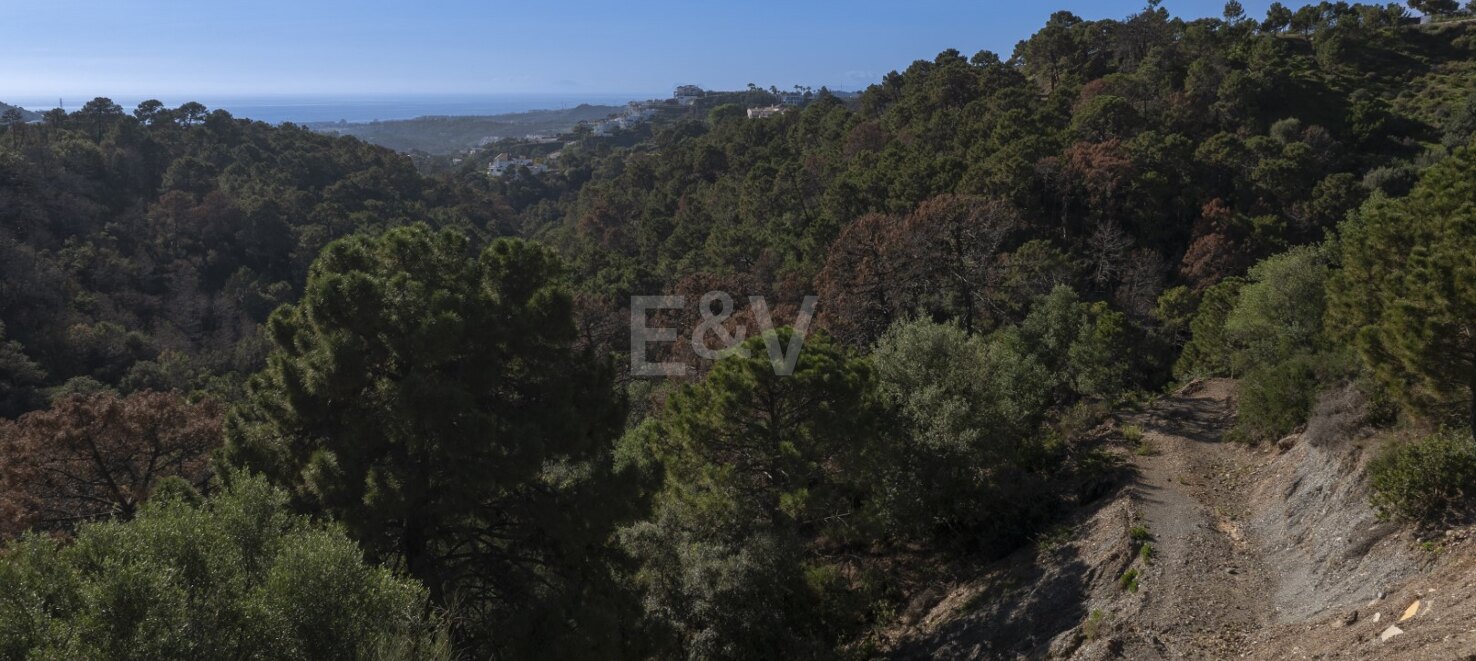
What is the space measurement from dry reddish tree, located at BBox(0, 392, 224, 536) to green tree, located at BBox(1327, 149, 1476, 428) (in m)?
19.0

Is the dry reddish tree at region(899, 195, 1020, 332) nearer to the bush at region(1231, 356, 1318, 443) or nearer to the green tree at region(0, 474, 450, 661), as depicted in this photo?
the bush at region(1231, 356, 1318, 443)

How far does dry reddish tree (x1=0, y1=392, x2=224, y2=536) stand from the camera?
13901 mm

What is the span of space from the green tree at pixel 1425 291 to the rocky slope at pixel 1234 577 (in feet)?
4.42

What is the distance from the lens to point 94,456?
14.7m

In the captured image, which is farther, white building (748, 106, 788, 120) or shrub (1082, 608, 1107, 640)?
white building (748, 106, 788, 120)

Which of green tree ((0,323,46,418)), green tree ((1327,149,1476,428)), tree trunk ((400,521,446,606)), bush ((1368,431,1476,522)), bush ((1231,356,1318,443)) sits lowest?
green tree ((0,323,46,418))

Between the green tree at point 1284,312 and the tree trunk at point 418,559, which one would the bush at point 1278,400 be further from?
the tree trunk at point 418,559

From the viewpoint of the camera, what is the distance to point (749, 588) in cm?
1149

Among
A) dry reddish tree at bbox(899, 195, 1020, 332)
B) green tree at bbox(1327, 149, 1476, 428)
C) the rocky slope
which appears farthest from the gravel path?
dry reddish tree at bbox(899, 195, 1020, 332)

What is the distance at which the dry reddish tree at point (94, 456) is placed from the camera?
1390 centimetres

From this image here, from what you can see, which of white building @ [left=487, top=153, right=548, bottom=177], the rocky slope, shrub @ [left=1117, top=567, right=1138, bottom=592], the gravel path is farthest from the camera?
white building @ [left=487, top=153, right=548, bottom=177]

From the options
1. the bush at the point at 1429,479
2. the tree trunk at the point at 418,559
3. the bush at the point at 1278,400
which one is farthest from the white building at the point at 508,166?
the bush at the point at 1429,479

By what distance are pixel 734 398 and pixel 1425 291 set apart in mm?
9249

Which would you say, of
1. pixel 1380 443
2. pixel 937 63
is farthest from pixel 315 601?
pixel 937 63
